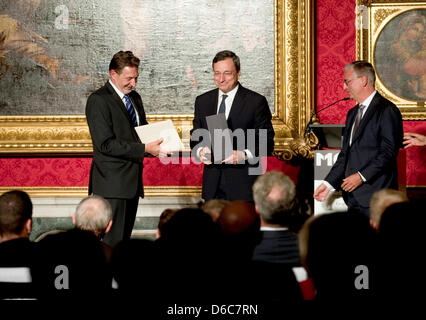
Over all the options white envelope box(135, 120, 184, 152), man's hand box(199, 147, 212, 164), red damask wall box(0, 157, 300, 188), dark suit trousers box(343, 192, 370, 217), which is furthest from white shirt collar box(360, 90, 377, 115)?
red damask wall box(0, 157, 300, 188)

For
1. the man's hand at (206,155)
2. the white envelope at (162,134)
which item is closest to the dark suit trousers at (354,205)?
the man's hand at (206,155)

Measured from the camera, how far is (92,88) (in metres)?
5.95

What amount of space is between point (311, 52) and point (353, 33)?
0.45 m

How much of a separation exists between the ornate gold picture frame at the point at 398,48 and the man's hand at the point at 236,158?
218 cm

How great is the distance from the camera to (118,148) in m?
4.18

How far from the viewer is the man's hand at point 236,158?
414 cm

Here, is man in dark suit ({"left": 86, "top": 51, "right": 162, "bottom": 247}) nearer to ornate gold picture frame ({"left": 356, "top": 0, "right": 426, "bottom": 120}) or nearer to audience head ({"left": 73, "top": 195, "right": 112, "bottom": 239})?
audience head ({"left": 73, "top": 195, "right": 112, "bottom": 239})

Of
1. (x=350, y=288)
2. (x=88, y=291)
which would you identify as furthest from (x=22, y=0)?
(x=350, y=288)

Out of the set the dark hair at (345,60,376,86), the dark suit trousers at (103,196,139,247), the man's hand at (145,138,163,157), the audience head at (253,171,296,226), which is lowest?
the dark suit trousers at (103,196,139,247)

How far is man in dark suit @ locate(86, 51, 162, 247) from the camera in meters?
4.18

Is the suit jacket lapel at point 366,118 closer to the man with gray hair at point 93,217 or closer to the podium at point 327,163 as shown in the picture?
the podium at point 327,163
